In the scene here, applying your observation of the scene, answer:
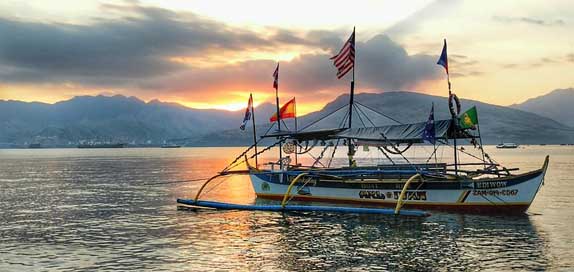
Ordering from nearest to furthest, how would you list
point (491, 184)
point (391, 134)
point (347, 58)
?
point (491, 184) → point (347, 58) → point (391, 134)

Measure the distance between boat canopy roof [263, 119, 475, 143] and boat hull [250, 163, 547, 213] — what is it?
3800 mm

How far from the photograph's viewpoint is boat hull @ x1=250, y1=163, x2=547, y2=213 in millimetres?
37875

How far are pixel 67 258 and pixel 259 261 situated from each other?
33.5 feet

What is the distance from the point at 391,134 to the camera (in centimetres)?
4503

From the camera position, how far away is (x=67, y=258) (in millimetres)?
26594

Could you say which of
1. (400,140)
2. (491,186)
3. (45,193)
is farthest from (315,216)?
(45,193)

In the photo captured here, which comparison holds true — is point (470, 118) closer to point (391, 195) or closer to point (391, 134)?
point (391, 134)

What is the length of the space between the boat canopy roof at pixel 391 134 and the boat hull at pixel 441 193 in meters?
3.80

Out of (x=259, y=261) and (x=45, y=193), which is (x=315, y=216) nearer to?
(x=259, y=261)

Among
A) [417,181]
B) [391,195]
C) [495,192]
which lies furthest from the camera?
[391,195]

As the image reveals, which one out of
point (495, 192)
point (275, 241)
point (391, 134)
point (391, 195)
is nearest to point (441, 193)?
point (495, 192)

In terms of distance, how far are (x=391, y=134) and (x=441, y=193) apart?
7.57 meters

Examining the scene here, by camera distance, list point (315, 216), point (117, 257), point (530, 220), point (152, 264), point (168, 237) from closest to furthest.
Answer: point (152, 264) → point (117, 257) → point (168, 237) → point (530, 220) → point (315, 216)

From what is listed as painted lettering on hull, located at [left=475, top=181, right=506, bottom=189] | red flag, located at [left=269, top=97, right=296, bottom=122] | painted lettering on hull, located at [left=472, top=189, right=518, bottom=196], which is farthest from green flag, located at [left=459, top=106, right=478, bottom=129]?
red flag, located at [left=269, top=97, right=296, bottom=122]
